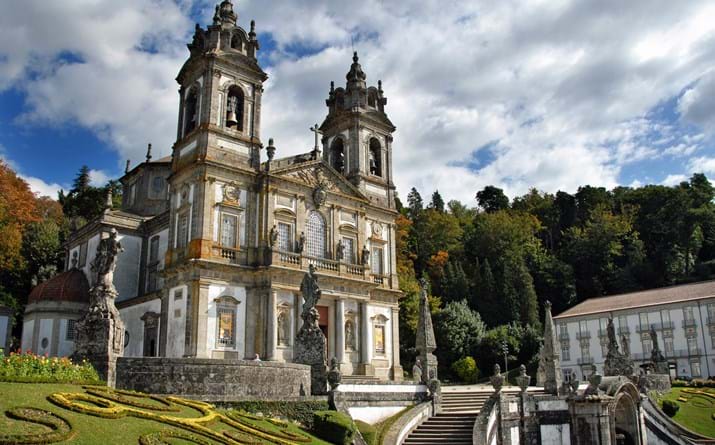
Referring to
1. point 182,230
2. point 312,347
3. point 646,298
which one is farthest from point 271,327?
point 646,298

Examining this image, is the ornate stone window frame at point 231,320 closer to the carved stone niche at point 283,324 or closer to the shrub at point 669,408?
the carved stone niche at point 283,324

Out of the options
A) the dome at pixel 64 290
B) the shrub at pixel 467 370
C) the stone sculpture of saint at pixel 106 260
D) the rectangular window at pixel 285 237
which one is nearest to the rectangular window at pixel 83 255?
the dome at pixel 64 290

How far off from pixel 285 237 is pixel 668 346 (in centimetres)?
4386

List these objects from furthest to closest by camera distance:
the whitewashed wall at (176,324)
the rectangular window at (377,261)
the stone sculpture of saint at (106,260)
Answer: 1. the rectangular window at (377,261)
2. the whitewashed wall at (176,324)
3. the stone sculpture of saint at (106,260)

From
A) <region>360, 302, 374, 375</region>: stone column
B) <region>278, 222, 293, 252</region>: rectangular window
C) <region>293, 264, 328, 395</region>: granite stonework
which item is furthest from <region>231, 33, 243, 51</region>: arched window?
<region>293, 264, 328, 395</region>: granite stonework

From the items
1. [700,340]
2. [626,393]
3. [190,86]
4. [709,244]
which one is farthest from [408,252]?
[626,393]

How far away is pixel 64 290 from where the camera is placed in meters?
39.7

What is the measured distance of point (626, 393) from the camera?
28312mm

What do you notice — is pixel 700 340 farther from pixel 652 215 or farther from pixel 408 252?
pixel 408 252

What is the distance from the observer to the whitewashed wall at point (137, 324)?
35.8m

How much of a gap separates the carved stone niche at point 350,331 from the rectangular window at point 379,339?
1.89 meters

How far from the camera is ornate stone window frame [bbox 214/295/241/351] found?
32.5m

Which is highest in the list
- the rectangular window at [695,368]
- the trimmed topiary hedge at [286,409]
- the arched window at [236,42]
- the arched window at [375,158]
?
the arched window at [236,42]

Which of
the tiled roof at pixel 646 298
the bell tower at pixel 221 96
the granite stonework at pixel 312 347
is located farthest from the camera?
the tiled roof at pixel 646 298
